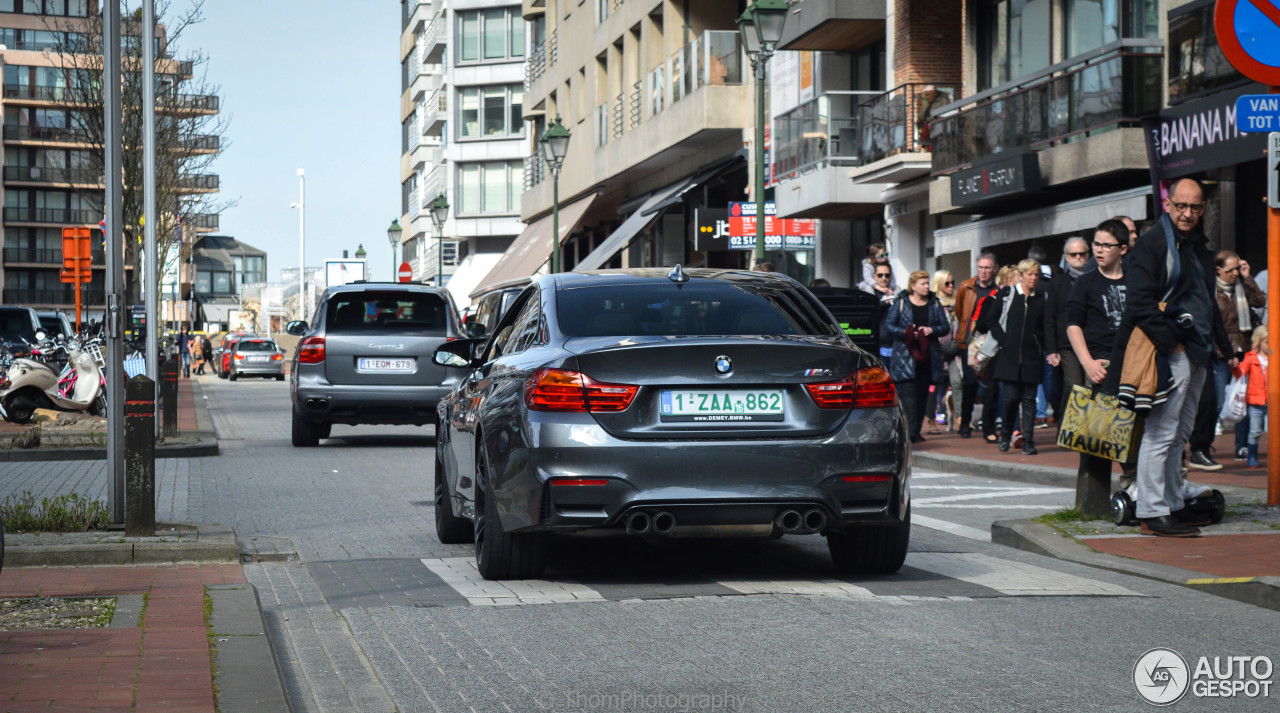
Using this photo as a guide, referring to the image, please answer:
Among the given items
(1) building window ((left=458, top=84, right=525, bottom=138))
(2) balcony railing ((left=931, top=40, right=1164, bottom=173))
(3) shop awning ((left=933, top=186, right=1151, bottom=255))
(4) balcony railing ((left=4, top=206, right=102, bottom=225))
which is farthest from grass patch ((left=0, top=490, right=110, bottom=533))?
(4) balcony railing ((left=4, top=206, right=102, bottom=225))

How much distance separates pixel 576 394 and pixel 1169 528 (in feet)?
12.4

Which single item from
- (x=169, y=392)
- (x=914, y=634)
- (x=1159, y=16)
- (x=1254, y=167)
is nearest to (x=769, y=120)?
(x=1159, y=16)

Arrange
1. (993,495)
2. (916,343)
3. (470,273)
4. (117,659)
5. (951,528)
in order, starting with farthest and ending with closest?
(470,273), (916,343), (993,495), (951,528), (117,659)

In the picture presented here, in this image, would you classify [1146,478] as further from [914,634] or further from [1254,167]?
[1254,167]

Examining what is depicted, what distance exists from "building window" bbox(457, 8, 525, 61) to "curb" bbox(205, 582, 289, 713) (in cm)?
7488

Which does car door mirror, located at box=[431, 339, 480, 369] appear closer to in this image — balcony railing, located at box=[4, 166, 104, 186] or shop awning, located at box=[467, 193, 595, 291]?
shop awning, located at box=[467, 193, 595, 291]

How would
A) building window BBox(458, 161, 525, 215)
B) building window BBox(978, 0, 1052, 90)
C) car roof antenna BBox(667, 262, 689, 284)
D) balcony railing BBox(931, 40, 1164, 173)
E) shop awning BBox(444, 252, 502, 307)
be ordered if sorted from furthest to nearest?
1. building window BBox(458, 161, 525, 215)
2. shop awning BBox(444, 252, 502, 307)
3. building window BBox(978, 0, 1052, 90)
4. balcony railing BBox(931, 40, 1164, 173)
5. car roof antenna BBox(667, 262, 689, 284)

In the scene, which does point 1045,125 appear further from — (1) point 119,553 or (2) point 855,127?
(1) point 119,553

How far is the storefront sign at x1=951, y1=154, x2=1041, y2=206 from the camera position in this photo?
24688 millimetres

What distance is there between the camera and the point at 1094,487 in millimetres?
10086

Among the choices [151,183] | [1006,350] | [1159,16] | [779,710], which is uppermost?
[1159,16]

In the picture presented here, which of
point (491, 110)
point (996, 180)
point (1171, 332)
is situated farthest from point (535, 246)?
point (1171, 332)

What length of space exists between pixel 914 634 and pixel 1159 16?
18.0 metres

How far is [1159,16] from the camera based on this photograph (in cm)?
2267
